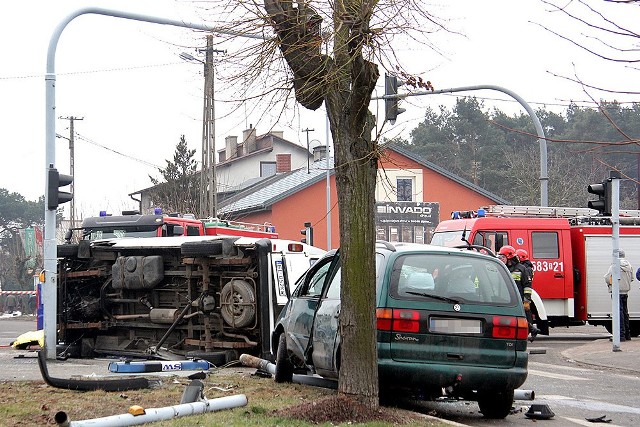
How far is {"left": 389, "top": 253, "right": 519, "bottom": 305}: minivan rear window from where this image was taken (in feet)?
31.8

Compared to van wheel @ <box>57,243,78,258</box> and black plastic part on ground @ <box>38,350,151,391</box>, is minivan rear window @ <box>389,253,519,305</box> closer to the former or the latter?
black plastic part on ground @ <box>38,350,151,391</box>

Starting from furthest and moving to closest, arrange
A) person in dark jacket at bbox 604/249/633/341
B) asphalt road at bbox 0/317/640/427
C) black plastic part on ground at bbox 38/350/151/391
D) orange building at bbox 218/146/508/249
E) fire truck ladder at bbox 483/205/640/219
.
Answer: orange building at bbox 218/146/508/249 → fire truck ladder at bbox 483/205/640/219 → person in dark jacket at bbox 604/249/633/341 → asphalt road at bbox 0/317/640/427 → black plastic part on ground at bbox 38/350/151/391

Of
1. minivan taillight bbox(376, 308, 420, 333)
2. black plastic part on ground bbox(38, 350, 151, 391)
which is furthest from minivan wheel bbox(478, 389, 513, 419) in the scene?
black plastic part on ground bbox(38, 350, 151, 391)

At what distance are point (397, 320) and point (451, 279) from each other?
2.36 feet

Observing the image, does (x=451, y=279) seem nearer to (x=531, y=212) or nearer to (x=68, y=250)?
(x=68, y=250)

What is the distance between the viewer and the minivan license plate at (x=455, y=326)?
9.50 meters

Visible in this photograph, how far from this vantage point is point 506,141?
231 feet

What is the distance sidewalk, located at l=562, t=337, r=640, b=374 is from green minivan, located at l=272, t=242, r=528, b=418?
6827mm

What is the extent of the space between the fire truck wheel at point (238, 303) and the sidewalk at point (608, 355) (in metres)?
6.29

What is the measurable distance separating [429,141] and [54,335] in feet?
195

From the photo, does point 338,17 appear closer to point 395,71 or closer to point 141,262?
point 395,71

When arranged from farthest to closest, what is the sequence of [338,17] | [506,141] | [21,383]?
1. [506,141]
2. [21,383]
3. [338,17]

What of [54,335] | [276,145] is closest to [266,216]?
[276,145]

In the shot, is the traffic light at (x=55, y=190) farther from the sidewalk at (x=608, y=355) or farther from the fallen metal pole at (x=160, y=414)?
the sidewalk at (x=608, y=355)
